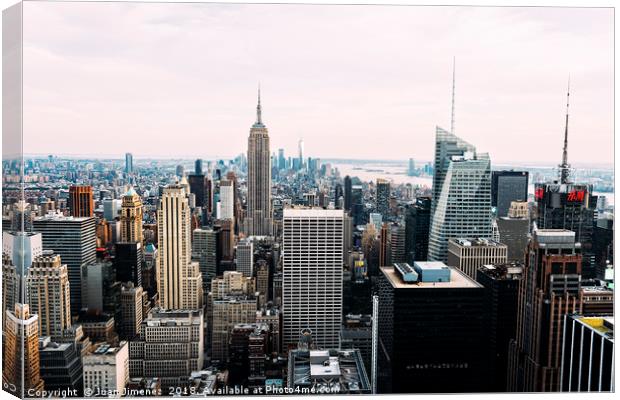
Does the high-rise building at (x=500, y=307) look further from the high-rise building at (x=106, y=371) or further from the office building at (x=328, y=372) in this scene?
the high-rise building at (x=106, y=371)

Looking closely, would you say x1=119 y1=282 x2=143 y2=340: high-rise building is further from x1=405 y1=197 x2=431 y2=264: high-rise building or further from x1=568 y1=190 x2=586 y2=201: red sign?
x1=568 y1=190 x2=586 y2=201: red sign

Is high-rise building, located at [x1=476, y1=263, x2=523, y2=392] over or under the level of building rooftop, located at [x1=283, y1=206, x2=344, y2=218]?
under

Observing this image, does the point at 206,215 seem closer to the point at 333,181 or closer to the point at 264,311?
the point at 264,311

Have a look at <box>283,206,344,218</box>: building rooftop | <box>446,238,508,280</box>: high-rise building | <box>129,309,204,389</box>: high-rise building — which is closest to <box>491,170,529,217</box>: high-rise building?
<box>446,238,508,280</box>: high-rise building

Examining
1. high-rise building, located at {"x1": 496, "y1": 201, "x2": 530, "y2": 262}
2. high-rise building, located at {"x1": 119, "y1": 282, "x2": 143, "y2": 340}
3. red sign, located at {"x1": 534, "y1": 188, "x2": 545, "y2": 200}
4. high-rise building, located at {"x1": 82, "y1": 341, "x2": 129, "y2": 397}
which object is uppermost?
red sign, located at {"x1": 534, "y1": 188, "x2": 545, "y2": 200}

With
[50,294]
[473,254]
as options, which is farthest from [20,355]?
[473,254]

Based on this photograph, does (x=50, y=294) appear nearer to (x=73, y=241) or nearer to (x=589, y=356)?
(x=73, y=241)

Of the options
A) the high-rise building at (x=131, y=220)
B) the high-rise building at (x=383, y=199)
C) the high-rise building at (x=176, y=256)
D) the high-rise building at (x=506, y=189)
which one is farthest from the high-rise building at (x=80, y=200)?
the high-rise building at (x=506, y=189)
